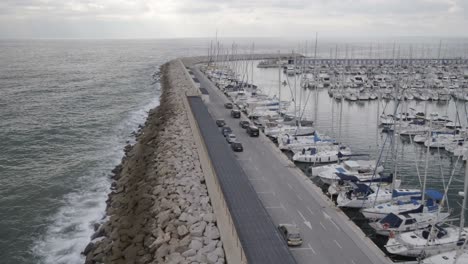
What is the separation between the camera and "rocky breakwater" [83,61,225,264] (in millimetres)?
24375

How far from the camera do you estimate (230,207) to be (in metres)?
27.4

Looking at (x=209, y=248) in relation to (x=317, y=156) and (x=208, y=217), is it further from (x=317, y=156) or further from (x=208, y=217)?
(x=317, y=156)

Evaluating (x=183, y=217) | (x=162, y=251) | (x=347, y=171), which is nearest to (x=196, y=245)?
(x=162, y=251)

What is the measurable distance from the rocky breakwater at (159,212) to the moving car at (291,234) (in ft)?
12.7

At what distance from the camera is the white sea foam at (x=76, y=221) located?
91.4 ft

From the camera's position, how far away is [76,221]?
32.4 metres

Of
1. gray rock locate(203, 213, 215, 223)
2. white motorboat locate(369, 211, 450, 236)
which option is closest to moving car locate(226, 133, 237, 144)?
gray rock locate(203, 213, 215, 223)

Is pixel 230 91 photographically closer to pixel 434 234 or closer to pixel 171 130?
pixel 171 130

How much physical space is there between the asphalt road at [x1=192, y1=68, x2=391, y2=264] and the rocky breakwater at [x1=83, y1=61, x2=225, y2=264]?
4.64 meters

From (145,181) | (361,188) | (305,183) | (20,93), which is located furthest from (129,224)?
(20,93)

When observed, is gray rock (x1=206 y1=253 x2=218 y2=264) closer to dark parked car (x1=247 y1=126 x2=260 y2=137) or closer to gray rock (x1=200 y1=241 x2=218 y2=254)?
gray rock (x1=200 y1=241 x2=218 y2=254)

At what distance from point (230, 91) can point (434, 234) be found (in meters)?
60.2

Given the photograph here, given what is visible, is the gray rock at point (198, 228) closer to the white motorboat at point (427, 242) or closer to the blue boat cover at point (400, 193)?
the white motorboat at point (427, 242)

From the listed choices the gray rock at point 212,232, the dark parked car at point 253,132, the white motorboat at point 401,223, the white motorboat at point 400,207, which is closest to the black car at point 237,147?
the dark parked car at point 253,132
